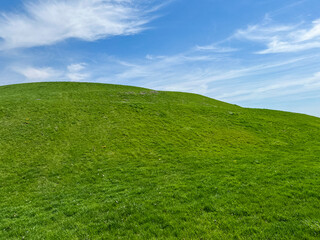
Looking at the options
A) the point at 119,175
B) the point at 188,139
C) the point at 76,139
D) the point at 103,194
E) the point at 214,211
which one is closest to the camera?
the point at 214,211

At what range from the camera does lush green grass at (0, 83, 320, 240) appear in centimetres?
1080

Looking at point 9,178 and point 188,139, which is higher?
point 188,139

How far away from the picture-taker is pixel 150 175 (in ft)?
62.2

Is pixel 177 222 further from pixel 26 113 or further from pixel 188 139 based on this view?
pixel 26 113

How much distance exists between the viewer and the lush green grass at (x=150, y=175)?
35.4 feet

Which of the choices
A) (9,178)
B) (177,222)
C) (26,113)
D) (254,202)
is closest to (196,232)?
(177,222)

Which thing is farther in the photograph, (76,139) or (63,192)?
(76,139)

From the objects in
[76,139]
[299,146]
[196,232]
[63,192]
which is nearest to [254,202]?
[196,232]

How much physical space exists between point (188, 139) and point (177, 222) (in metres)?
20.7

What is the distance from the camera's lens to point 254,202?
41.2 feet

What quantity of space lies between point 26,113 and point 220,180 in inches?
1513

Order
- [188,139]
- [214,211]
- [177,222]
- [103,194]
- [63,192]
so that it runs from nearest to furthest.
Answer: [177,222], [214,211], [103,194], [63,192], [188,139]

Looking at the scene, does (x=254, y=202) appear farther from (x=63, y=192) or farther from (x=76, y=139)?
(x=76, y=139)

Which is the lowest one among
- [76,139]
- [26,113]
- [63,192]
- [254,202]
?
[63,192]
